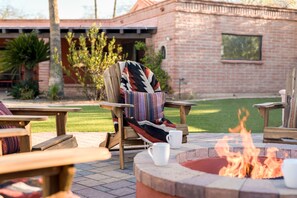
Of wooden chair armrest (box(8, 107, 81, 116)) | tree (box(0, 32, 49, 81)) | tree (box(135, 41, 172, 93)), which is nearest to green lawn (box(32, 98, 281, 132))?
wooden chair armrest (box(8, 107, 81, 116))

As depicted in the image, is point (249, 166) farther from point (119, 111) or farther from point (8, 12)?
point (8, 12)

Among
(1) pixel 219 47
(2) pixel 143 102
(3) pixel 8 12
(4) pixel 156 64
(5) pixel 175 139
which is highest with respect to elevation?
(3) pixel 8 12

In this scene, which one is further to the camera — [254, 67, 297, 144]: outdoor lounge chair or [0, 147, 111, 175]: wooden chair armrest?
[254, 67, 297, 144]: outdoor lounge chair

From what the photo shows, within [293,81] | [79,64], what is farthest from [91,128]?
[79,64]

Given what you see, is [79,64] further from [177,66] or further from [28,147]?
[28,147]

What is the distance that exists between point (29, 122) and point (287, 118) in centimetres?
284

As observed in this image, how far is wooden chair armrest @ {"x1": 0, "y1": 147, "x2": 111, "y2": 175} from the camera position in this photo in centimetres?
129

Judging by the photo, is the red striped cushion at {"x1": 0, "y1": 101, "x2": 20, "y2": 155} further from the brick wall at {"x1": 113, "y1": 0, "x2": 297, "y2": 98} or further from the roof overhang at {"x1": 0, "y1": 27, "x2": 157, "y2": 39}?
the roof overhang at {"x1": 0, "y1": 27, "x2": 157, "y2": 39}

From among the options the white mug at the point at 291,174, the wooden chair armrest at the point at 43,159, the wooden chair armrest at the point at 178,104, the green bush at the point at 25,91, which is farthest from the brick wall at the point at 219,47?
the wooden chair armrest at the point at 43,159

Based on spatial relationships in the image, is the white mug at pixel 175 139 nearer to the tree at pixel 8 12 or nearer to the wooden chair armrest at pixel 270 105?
the wooden chair armrest at pixel 270 105

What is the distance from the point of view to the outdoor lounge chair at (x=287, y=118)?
354 cm

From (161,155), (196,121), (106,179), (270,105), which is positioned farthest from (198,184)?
(196,121)

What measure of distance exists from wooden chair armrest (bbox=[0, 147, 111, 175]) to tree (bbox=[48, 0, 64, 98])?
38.0 ft

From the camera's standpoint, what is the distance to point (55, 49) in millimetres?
12586
